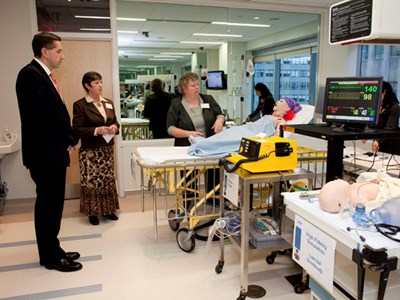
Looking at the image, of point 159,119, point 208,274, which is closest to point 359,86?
point 208,274

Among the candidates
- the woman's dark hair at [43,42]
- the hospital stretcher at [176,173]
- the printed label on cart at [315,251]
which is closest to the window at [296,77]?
the hospital stretcher at [176,173]

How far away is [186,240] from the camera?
2846mm

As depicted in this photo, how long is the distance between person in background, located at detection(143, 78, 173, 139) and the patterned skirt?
4.06ft

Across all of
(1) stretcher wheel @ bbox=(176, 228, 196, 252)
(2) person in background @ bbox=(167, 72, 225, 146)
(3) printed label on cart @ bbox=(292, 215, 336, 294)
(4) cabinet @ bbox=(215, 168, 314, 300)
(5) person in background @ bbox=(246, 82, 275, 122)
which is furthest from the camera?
(5) person in background @ bbox=(246, 82, 275, 122)

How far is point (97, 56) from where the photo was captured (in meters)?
4.11

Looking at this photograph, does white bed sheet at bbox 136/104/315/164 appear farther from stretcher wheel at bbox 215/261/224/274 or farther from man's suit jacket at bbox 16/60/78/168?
stretcher wheel at bbox 215/261/224/274

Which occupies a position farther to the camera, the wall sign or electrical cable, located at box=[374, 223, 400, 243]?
the wall sign

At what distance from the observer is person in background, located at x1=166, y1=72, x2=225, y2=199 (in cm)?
322

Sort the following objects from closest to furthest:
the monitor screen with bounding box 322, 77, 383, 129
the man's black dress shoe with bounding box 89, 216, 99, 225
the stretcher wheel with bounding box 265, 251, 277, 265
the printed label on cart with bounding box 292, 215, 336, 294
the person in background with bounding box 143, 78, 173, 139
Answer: the printed label on cart with bounding box 292, 215, 336, 294 → the monitor screen with bounding box 322, 77, 383, 129 → the stretcher wheel with bounding box 265, 251, 277, 265 → the man's black dress shoe with bounding box 89, 216, 99, 225 → the person in background with bounding box 143, 78, 173, 139

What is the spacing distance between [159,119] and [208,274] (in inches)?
101

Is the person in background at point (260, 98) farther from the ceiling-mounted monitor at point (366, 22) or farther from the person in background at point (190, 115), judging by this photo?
the ceiling-mounted monitor at point (366, 22)

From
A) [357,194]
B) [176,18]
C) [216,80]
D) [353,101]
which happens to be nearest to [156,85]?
[216,80]

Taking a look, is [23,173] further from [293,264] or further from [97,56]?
A: [293,264]

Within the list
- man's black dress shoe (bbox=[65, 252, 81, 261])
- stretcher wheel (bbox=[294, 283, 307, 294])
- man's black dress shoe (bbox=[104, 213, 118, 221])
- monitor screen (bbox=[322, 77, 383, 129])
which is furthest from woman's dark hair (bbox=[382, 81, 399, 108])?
man's black dress shoe (bbox=[65, 252, 81, 261])
